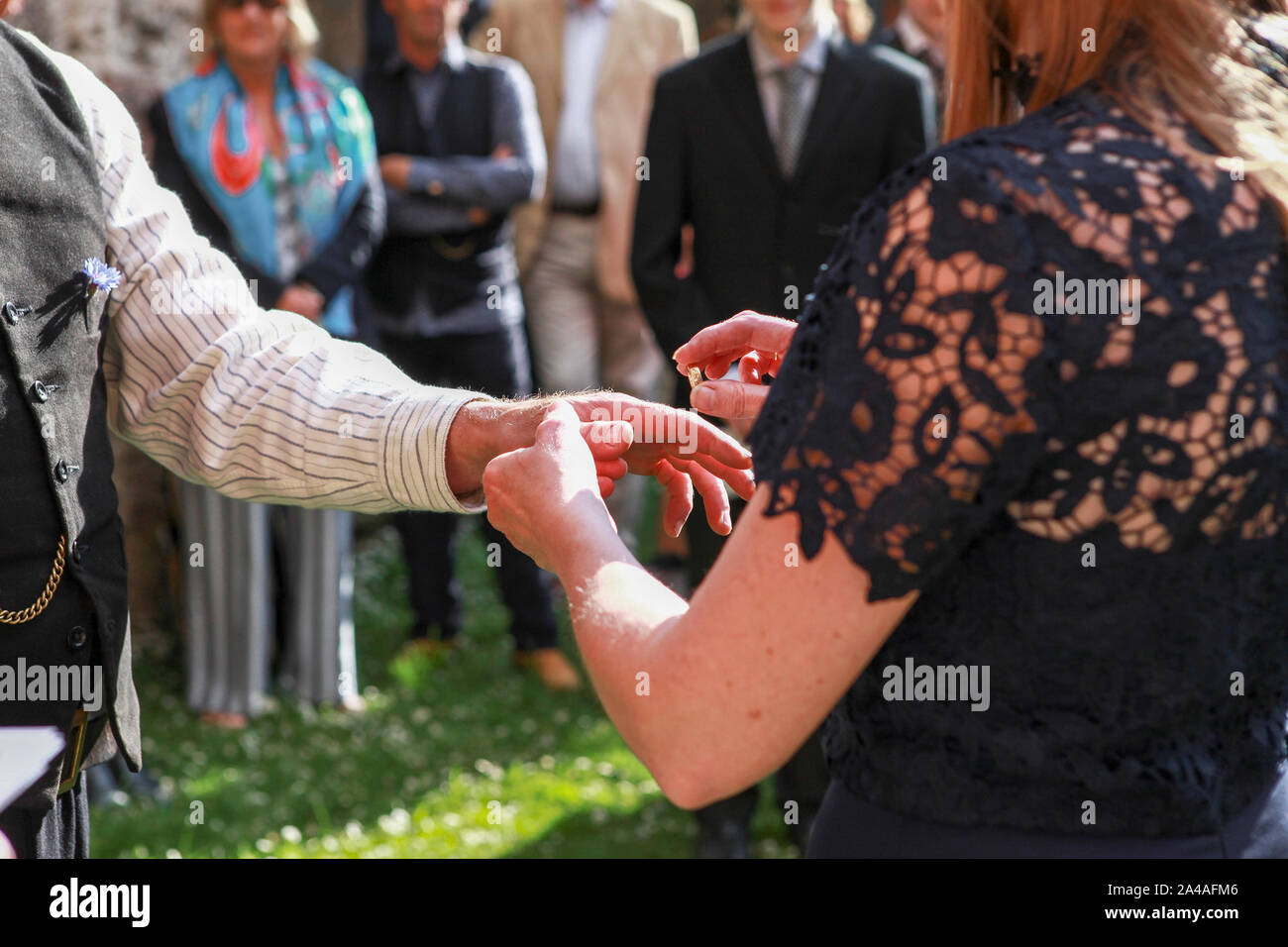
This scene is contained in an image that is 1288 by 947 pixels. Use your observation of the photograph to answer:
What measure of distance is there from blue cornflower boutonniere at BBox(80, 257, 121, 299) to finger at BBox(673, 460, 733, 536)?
2.48ft

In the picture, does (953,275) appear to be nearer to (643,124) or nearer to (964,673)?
(964,673)

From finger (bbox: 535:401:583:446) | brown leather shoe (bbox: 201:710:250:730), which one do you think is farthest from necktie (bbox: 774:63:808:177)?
finger (bbox: 535:401:583:446)

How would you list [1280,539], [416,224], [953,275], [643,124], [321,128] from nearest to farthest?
[953,275]
[1280,539]
[321,128]
[416,224]
[643,124]

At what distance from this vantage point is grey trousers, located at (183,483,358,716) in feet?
15.9

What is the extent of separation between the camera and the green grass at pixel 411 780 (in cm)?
395

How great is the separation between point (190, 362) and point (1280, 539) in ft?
4.35

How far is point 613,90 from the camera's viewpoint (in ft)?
19.0

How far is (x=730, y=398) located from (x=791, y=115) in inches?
106

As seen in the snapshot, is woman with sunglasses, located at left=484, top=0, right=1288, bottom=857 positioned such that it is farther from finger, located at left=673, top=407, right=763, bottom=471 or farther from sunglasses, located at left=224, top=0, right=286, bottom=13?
sunglasses, located at left=224, top=0, right=286, bottom=13

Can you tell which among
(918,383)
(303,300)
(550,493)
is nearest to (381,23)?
(303,300)

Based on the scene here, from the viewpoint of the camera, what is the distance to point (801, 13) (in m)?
4.28

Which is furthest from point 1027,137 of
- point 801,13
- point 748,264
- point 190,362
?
point 801,13

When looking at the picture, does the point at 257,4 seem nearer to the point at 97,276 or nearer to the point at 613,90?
the point at 613,90

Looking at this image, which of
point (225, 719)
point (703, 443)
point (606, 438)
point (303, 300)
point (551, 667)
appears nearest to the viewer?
point (606, 438)
